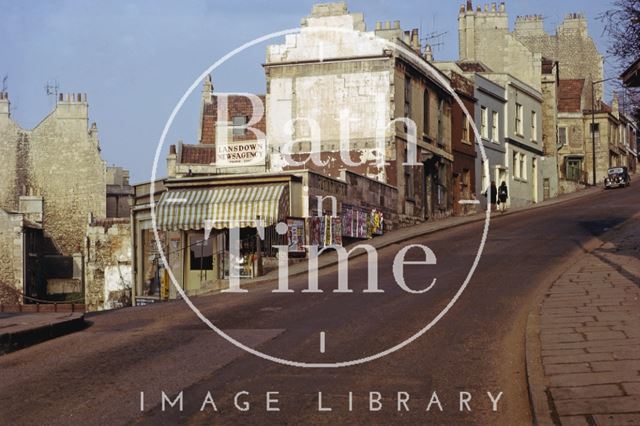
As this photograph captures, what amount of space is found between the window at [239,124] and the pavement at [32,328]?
32.5 metres

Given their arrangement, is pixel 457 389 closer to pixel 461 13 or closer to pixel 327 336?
pixel 327 336

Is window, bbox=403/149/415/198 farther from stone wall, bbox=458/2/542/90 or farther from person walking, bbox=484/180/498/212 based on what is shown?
stone wall, bbox=458/2/542/90

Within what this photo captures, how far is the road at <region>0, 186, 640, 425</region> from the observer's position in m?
8.64

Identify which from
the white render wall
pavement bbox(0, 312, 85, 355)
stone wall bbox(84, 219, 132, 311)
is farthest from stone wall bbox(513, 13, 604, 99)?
pavement bbox(0, 312, 85, 355)

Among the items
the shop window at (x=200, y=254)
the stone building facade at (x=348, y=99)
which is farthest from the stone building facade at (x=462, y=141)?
the shop window at (x=200, y=254)

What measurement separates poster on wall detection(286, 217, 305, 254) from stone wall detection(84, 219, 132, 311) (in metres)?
14.9

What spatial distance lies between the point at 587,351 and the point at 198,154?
38.5 meters

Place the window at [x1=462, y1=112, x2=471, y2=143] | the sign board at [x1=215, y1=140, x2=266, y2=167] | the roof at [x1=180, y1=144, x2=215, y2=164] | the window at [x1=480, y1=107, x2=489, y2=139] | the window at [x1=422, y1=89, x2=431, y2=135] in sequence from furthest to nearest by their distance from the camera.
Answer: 1. the window at [x1=480, y1=107, x2=489, y2=139]
2. the window at [x1=462, y1=112, x2=471, y2=143]
3. the roof at [x1=180, y1=144, x2=215, y2=164]
4. the window at [x1=422, y1=89, x2=431, y2=135]
5. the sign board at [x1=215, y1=140, x2=266, y2=167]

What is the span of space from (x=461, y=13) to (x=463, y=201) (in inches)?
997

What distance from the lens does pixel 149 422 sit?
328 inches

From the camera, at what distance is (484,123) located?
166ft

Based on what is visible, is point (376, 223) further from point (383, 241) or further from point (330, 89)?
point (330, 89)

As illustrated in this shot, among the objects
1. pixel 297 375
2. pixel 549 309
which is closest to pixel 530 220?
pixel 549 309

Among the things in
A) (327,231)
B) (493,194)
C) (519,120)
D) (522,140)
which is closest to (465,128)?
(493,194)
